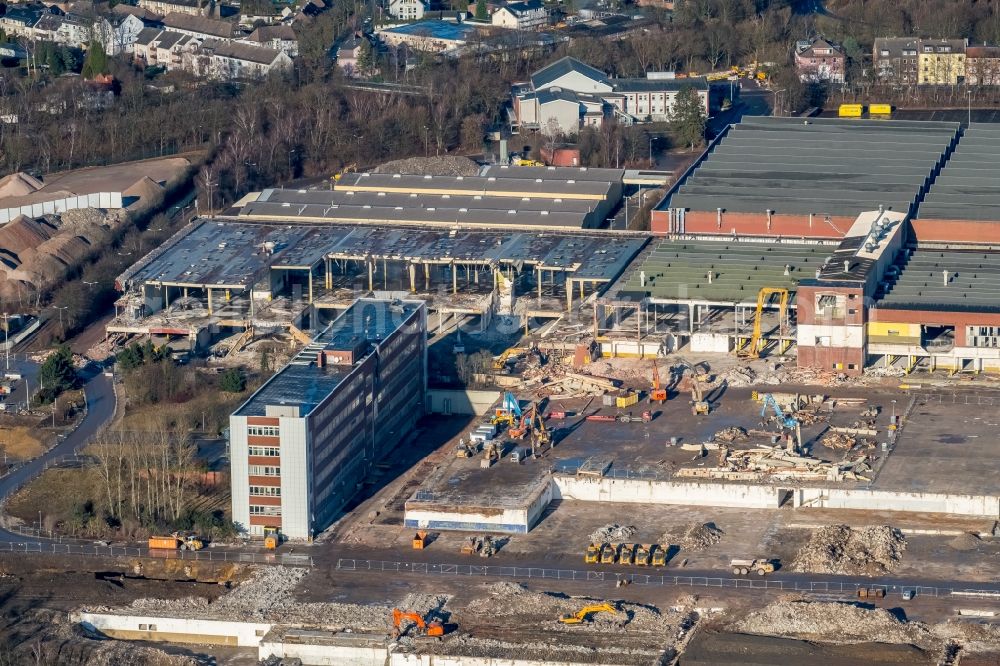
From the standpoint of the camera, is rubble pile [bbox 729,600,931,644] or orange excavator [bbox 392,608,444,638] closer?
rubble pile [bbox 729,600,931,644]

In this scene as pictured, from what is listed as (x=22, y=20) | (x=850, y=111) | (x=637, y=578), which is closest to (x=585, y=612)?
(x=637, y=578)

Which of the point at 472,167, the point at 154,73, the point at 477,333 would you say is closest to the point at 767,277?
the point at 477,333

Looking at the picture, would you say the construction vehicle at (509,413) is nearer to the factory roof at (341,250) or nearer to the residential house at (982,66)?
the factory roof at (341,250)

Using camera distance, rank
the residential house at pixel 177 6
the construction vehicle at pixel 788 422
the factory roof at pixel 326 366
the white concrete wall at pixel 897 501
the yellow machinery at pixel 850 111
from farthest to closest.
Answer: the residential house at pixel 177 6, the yellow machinery at pixel 850 111, the construction vehicle at pixel 788 422, the factory roof at pixel 326 366, the white concrete wall at pixel 897 501

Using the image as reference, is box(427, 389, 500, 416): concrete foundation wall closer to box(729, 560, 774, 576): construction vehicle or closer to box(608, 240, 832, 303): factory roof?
box(608, 240, 832, 303): factory roof

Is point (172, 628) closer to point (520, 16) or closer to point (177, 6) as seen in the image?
point (520, 16)

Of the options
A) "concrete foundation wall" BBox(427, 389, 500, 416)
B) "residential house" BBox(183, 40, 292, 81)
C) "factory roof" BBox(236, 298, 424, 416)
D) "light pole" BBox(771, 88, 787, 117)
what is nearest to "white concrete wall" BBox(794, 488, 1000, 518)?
"concrete foundation wall" BBox(427, 389, 500, 416)

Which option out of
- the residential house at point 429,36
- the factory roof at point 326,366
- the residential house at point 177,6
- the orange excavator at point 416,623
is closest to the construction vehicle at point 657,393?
the factory roof at point 326,366
